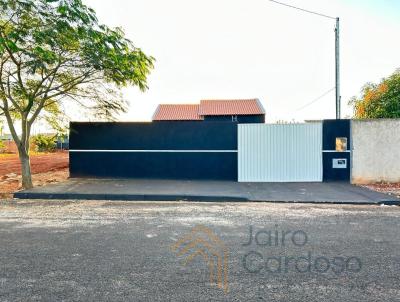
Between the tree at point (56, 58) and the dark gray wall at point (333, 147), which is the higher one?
the tree at point (56, 58)

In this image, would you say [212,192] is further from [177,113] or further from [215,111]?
[177,113]

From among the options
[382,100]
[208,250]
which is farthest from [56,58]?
[382,100]

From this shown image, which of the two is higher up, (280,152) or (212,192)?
(280,152)

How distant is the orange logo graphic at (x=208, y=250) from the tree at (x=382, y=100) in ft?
62.5

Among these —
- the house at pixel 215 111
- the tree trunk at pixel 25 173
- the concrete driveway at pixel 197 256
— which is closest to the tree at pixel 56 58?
the tree trunk at pixel 25 173

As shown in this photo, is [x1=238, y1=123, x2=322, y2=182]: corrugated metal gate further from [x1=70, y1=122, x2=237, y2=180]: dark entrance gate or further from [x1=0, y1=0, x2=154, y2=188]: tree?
[x1=0, y1=0, x2=154, y2=188]: tree

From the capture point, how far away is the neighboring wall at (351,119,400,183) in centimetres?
1255

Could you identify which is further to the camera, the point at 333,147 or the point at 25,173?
the point at 333,147

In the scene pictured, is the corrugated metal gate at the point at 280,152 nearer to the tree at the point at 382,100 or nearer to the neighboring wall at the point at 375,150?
the neighboring wall at the point at 375,150

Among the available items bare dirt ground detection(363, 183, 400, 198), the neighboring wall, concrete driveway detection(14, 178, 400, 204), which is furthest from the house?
concrete driveway detection(14, 178, 400, 204)

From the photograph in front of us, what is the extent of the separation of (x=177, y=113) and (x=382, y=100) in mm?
20925

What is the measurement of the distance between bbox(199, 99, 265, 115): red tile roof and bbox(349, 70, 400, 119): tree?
10603 millimetres

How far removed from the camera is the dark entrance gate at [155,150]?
1317cm

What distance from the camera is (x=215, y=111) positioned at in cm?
3391
